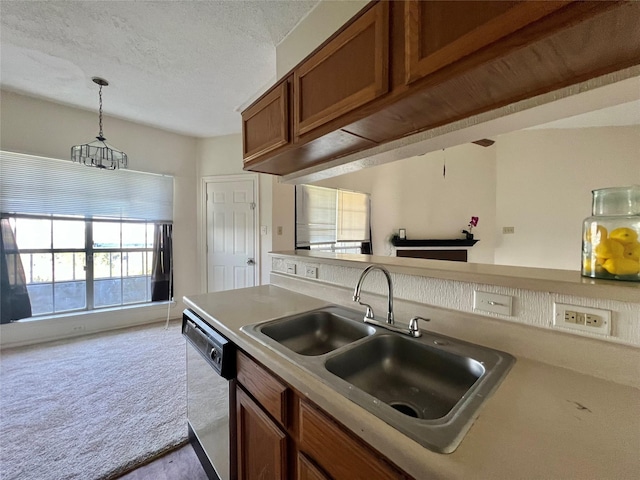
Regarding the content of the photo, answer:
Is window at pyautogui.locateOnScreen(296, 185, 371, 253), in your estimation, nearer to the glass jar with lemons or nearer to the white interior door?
the white interior door

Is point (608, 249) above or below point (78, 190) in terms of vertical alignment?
below

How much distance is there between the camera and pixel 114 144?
11.4 ft

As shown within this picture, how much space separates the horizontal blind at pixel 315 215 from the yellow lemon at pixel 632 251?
3.10 meters

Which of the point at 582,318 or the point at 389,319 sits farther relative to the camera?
the point at 389,319

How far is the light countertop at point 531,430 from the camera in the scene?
0.45 meters

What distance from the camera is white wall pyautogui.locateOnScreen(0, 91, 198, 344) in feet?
9.55

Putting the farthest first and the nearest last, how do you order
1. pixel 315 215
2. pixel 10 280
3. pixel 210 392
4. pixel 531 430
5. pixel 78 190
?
pixel 315 215 < pixel 78 190 < pixel 10 280 < pixel 210 392 < pixel 531 430

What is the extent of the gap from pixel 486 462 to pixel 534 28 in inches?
37.4

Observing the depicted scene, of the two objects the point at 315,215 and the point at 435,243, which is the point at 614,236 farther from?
the point at 435,243

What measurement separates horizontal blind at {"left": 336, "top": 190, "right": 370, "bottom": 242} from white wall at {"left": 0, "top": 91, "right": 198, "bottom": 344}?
7.69 ft

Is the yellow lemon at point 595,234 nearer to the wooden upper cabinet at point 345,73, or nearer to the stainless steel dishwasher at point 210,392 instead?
the wooden upper cabinet at point 345,73

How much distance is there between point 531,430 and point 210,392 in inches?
50.5

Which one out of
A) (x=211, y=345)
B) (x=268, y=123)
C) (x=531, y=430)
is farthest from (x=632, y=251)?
(x=268, y=123)

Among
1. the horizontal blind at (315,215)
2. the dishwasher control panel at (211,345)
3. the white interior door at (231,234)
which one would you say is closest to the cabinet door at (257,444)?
the dishwasher control panel at (211,345)
